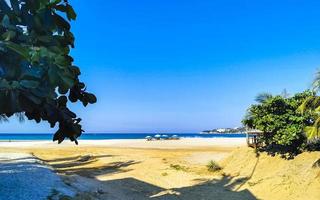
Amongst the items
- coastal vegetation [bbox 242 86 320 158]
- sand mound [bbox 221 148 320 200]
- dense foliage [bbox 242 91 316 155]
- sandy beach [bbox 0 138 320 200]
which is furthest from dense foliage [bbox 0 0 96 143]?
dense foliage [bbox 242 91 316 155]

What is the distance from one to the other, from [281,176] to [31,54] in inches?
523

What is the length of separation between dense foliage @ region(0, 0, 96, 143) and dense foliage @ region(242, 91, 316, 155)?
45.0 feet

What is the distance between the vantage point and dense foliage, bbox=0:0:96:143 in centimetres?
479

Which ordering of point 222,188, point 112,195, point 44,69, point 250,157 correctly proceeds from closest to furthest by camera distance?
point 44,69, point 112,195, point 222,188, point 250,157

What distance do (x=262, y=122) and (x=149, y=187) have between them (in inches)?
259

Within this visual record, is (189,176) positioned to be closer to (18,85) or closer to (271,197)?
(271,197)

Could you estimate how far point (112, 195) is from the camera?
46.4ft

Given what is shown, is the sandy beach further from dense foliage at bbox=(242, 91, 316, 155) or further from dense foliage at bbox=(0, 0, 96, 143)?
dense foliage at bbox=(0, 0, 96, 143)

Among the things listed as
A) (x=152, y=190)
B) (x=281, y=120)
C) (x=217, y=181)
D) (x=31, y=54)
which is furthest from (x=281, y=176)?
(x=31, y=54)

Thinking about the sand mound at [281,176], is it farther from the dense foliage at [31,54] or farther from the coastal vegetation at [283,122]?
the dense foliage at [31,54]

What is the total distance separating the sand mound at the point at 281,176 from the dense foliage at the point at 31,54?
10953 millimetres

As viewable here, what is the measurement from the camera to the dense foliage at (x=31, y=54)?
188 inches

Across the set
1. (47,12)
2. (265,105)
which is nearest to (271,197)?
(265,105)

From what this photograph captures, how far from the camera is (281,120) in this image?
1883cm
